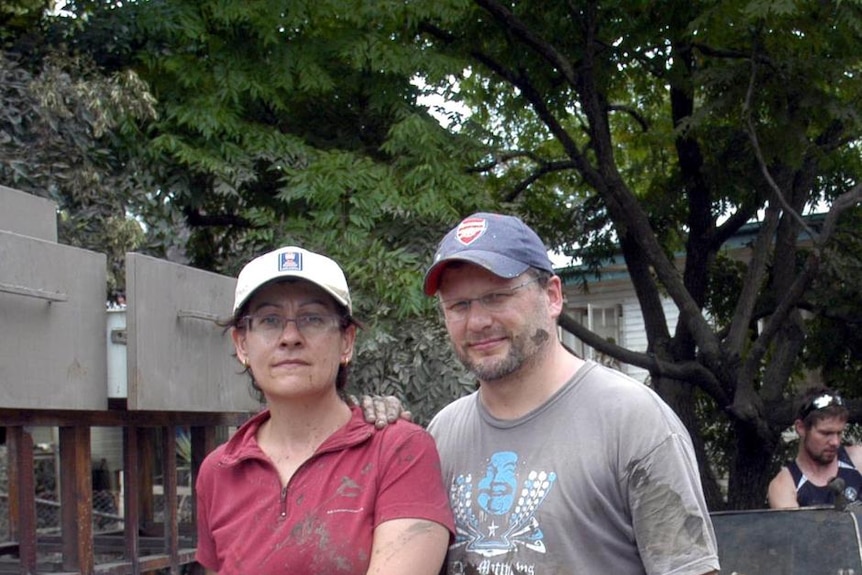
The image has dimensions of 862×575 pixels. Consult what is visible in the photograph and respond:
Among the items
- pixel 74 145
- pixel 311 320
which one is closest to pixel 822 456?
pixel 311 320

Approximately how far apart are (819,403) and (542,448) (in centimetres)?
456

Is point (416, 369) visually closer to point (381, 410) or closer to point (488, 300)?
point (381, 410)

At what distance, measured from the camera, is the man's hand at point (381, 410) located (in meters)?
2.73

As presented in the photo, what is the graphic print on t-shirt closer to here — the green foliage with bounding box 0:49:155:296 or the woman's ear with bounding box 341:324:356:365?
the woman's ear with bounding box 341:324:356:365

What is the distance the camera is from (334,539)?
8.34 feet

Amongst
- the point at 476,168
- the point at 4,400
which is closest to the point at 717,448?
the point at 476,168

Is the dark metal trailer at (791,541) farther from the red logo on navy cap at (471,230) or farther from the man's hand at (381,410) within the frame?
the red logo on navy cap at (471,230)

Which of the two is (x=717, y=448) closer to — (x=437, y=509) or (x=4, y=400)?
(x=4, y=400)

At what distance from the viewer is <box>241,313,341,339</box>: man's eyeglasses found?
2.71m

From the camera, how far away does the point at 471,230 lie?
270cm

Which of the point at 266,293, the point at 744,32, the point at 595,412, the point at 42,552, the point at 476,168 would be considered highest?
the point at 744,32

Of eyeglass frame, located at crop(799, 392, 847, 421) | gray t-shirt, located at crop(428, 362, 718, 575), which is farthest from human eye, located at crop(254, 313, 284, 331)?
eyeglass frame, located at crop(799, 392, 847, 421)

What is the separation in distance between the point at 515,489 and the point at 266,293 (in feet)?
2.36

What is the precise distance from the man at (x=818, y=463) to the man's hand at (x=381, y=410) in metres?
4.25
